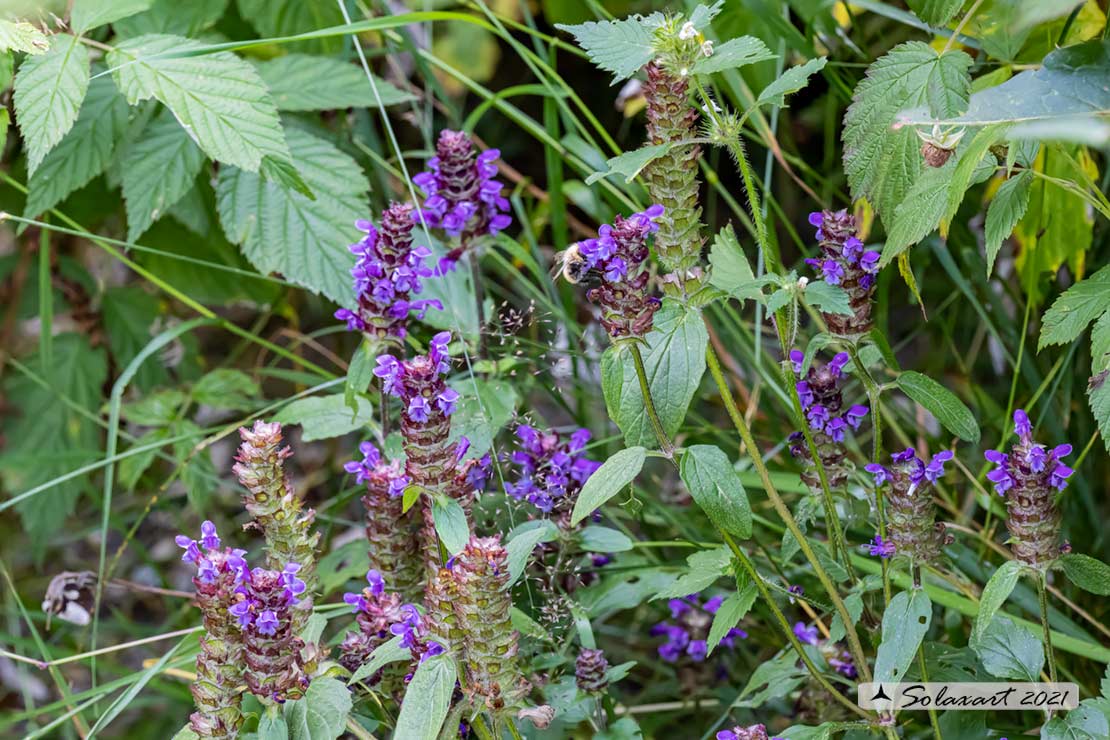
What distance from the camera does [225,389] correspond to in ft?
6.35

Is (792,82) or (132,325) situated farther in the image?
(132,325)

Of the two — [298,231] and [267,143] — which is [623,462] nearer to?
[267,143]

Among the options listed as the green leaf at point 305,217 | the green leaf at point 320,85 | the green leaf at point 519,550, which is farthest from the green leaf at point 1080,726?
the green leaf at point 320,85

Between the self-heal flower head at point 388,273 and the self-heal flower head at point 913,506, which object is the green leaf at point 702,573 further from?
the self-heal flower head at point 388,273

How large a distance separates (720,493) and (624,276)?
0.24 meters

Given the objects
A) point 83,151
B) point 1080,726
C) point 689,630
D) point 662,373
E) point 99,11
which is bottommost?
point 689,630

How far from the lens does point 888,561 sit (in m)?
1.26

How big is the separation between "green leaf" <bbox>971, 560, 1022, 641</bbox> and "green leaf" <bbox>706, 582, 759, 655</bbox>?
0.76 ft

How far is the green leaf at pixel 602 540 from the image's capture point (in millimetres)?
1368

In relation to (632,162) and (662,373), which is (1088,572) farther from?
(632,162)

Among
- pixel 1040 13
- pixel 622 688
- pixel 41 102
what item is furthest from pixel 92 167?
pixel 1040 13

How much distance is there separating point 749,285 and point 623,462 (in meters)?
0.22

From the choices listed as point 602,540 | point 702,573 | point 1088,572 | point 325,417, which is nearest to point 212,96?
point 325,417

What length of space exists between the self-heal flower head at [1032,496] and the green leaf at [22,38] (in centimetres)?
129
